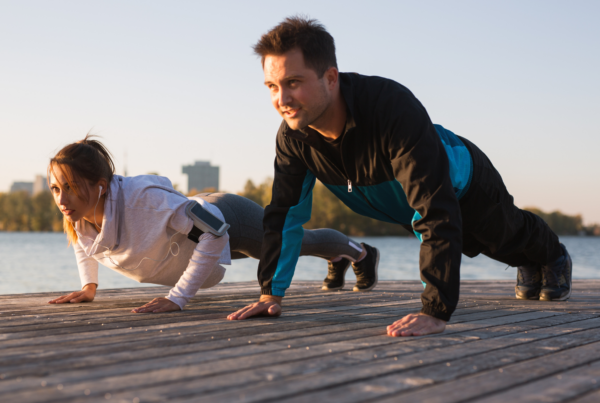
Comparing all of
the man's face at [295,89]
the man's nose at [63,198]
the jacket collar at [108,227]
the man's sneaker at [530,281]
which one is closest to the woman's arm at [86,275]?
the jacket collar at [108,227]

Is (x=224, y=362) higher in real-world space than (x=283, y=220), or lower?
lower

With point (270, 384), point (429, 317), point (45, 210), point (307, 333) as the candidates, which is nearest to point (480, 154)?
point (429, 317)

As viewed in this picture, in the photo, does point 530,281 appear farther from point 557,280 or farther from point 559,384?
point 559,384

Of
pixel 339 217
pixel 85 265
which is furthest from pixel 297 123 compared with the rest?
pixel 339 217

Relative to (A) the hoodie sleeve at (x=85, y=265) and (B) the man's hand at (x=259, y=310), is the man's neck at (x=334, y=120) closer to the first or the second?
(B) the man's hand at (x=259, y=310)

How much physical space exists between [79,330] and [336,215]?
3815cm

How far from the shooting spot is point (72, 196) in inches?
107

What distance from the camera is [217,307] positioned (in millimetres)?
2926

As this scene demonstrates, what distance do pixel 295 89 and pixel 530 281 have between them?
7.28 feet

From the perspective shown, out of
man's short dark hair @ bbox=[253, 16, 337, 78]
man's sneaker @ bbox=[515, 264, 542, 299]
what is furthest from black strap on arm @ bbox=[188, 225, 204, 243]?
man's sneaker @ bbox=[515, 264, 542, 299]

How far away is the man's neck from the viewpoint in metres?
2.42

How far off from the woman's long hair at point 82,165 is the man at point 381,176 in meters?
0.90

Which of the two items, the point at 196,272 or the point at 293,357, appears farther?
the point at 196,272

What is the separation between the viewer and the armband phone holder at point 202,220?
282 centimetres
